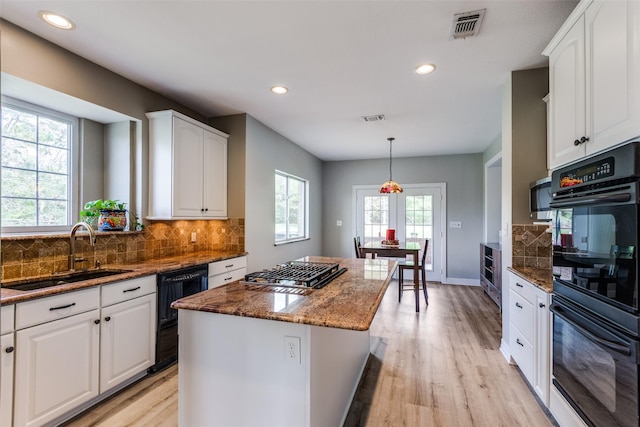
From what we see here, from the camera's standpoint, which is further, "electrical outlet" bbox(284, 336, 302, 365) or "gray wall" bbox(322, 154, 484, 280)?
"gray wall" bbox(322, 154, 484, 280)

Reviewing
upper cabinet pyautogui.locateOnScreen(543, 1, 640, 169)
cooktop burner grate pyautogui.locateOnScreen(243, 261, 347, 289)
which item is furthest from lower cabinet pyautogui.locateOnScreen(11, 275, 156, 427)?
upper cabinet pyautogui.locateOnScreen(543, 1, 640, 169)

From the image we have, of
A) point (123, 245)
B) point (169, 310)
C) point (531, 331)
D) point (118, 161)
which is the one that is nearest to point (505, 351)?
point (531, 331)

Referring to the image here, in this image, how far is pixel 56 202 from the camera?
283cm

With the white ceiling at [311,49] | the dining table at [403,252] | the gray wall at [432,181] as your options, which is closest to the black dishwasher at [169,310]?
the white ceiling at [311,49]

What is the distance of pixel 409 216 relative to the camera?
639cm

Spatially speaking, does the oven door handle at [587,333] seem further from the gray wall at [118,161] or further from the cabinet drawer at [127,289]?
the gray wall at [118,161]

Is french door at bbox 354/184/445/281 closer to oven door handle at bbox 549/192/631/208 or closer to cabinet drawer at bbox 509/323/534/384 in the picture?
cabinet drawer at bbox 509/323/534/384

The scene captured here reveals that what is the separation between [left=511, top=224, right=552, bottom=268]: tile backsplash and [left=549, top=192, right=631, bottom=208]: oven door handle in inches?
32.6

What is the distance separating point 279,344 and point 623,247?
1606 mm

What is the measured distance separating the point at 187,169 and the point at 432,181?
446 centimetres

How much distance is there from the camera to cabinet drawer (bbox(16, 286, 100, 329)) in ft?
6.23

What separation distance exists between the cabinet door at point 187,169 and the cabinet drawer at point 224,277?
2.24 feet

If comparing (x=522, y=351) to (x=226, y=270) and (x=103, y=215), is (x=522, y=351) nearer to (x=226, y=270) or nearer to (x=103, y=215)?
(x=226, y=270)

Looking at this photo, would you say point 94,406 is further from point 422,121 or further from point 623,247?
point 422,121
